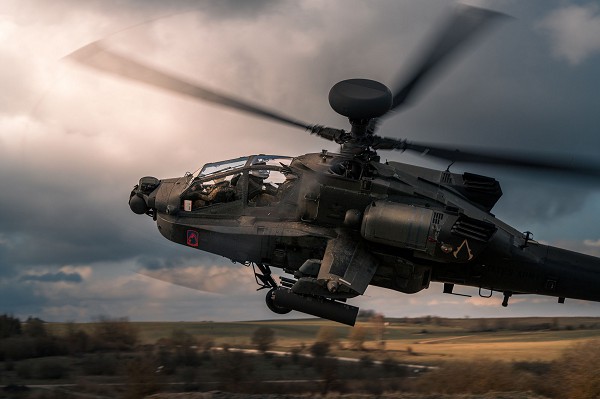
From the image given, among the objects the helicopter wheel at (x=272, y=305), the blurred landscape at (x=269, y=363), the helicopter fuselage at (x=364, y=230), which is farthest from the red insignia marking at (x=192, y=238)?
the blurred landscape at (x=269, y=363)

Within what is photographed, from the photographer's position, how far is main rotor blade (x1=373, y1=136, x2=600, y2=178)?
433 inches

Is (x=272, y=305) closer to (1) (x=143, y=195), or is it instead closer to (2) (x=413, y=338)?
(1) (x=143, y=195)

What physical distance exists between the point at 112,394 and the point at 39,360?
2360 mm

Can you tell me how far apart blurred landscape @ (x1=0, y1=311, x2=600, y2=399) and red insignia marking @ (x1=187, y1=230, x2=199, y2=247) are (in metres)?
2.47

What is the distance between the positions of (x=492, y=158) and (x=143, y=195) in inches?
281

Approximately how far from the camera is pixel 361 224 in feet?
40.8

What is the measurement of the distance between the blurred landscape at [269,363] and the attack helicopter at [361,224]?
1.84m

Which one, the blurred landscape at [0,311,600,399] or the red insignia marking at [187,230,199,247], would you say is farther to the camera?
the blurred landscape at [0,311,600,399]

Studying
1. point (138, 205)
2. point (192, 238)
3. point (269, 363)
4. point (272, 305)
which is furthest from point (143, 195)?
point (269, 363)

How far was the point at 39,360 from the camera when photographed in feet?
49.8

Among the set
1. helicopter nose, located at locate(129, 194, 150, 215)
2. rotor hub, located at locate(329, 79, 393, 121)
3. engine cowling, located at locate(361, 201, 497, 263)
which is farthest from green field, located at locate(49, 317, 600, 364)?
rotor hub, located at locate(329, 79, 393, 121)

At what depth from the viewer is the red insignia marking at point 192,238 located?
1375cm

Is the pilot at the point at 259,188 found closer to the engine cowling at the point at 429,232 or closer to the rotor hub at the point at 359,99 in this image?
the engine cowling at the point at 429,232

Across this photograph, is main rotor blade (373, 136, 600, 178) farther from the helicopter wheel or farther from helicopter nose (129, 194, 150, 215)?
helicopter nose (129, 194, 150, 215)
